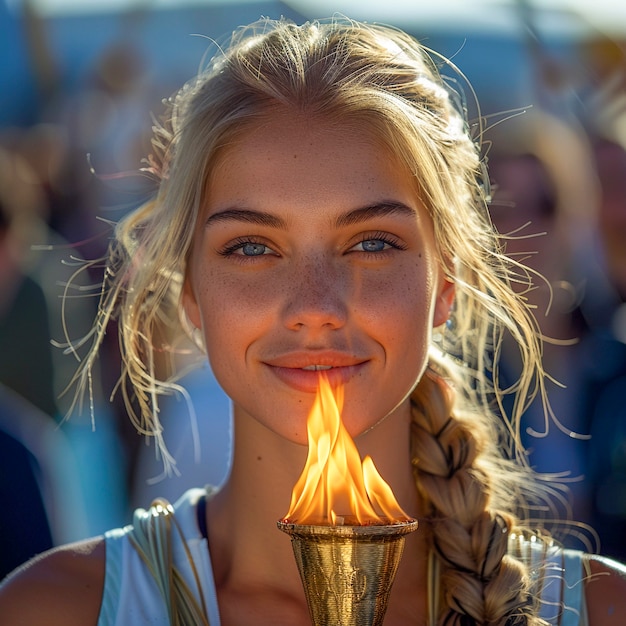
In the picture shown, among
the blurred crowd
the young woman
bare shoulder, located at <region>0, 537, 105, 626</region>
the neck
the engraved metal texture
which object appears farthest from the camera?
the blurred crowd

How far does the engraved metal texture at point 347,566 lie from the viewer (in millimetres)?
1349

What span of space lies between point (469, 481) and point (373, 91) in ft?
3.09

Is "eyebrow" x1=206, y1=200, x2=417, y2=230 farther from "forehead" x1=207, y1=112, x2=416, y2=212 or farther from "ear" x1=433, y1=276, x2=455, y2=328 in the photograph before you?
"ear" x1=433, y1=276, x2=455, y2=328

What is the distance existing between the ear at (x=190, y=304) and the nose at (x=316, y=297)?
404 mm

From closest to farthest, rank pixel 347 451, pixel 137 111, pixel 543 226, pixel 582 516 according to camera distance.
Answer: pixel 347 451 < pixel 582 516 < pixel 543 226 < pixel 137 111

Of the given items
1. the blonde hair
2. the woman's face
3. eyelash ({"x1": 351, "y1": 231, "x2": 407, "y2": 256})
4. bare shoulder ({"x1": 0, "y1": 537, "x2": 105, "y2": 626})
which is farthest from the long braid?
bare shoulder ({"x1": 0, "y1": 537, "x2": 105, "y2": 626})

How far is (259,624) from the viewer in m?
2.41

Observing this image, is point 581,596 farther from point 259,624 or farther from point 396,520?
point 396,520

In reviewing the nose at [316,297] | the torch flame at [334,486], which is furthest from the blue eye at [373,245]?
the torch flame at [334,486]

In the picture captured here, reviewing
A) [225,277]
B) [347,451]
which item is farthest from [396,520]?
[225,277]

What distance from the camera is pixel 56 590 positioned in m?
2.38

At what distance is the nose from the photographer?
6.93 feet

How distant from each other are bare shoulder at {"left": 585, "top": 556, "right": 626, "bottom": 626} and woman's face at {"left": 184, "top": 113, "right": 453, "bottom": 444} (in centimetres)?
65

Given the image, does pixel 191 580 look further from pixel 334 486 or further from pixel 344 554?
pixel 344 554
